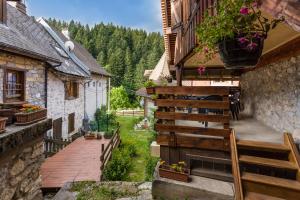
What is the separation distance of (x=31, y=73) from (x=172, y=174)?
7769mm

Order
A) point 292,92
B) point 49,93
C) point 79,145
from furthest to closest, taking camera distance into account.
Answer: point 79,145
point 49,93
point 292,92

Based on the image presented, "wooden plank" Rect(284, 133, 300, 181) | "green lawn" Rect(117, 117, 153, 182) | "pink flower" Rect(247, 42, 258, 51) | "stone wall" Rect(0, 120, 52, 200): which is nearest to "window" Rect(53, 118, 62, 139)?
"green lawn" Rect(117, 117, 153, 182)

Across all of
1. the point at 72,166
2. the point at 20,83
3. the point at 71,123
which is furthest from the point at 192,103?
the point at 71,123

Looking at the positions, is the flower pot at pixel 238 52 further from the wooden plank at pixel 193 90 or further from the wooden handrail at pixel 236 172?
the wooden handrail at pixel 236 172

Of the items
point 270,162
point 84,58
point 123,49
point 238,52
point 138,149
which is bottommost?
point 138,149

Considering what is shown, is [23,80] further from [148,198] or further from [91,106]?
[91,106]

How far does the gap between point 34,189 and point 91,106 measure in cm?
1474

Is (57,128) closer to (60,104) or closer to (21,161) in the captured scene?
(60,104)

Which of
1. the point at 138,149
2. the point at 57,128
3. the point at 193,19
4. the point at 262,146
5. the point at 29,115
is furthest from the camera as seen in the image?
the point at 138,149

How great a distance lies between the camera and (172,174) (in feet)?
15.5

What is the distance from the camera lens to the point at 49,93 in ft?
38.4

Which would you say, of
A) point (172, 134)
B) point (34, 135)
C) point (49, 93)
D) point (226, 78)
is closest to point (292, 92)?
point (172, 134)

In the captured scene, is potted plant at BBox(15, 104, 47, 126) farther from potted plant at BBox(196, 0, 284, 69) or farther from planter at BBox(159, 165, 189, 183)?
potted plant at BBox(196, 0, 284, 69)

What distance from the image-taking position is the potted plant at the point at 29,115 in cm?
515
